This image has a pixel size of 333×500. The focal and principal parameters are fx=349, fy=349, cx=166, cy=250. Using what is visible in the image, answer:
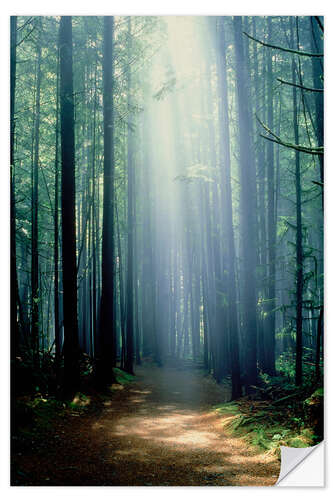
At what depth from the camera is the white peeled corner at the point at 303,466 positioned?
2.80 meters

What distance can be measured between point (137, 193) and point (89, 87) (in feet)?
12.0

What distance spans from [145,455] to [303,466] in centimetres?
130

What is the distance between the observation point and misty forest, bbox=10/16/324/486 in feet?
9.81

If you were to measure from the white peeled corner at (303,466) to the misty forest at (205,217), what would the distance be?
0.23 ft

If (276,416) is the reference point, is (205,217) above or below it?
above

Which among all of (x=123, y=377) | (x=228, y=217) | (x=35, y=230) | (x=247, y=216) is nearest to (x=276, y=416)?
(x=247, y=216)

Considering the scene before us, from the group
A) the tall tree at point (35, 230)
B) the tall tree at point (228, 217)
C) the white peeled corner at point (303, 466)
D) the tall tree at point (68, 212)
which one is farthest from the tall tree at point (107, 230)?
the white peeled corner at point (303, 466)

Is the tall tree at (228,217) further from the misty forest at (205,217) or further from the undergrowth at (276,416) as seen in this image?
the undergrowth at (276,416)

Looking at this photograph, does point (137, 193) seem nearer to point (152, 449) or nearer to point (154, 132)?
point (154, 132)

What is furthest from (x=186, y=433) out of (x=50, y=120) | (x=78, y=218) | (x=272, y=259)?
(x=78, y=218)

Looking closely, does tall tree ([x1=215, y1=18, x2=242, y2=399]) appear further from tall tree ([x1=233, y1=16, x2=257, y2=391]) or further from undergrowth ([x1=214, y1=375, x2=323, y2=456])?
undergrowth ([x1=214, y1=375, x2=323, y2=456])

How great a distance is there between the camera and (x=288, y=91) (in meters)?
4.86

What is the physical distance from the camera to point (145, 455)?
2.93 m

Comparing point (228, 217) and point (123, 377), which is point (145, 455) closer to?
point (228, 217)
